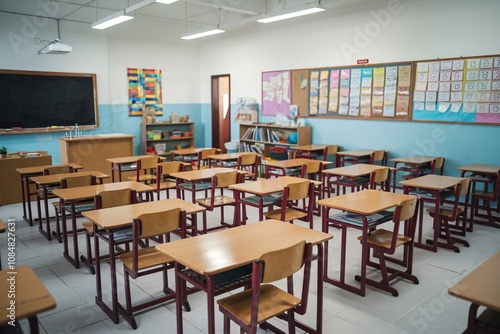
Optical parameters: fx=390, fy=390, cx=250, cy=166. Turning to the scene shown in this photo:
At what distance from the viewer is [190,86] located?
10281mm

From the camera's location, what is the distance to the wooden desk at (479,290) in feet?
5.27

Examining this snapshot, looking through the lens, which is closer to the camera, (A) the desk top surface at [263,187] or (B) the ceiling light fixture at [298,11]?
(A) the desk top surface at [263,187]

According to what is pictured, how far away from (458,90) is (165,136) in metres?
6.47

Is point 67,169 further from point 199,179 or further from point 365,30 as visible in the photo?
point 365,30

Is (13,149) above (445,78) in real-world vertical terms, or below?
below

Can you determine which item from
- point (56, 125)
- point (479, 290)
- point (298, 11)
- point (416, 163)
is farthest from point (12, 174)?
point (479, 290)

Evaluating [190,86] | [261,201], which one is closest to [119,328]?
[261,201]

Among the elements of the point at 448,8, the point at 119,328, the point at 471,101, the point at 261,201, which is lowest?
the point at 119,328

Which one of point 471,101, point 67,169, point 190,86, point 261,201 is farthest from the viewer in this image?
point 190,86

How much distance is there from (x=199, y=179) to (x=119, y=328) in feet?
6.34

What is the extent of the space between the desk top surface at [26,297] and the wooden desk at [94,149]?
5.73 m

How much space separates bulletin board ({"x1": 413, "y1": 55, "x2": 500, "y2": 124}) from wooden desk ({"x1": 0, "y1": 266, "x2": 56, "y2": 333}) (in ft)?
19.6

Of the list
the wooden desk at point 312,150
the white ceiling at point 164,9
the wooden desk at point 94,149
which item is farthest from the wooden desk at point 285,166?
the wooden desk at point 94,149

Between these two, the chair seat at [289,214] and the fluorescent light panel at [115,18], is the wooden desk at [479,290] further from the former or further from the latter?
the fluorescent light panel at [115,18]
